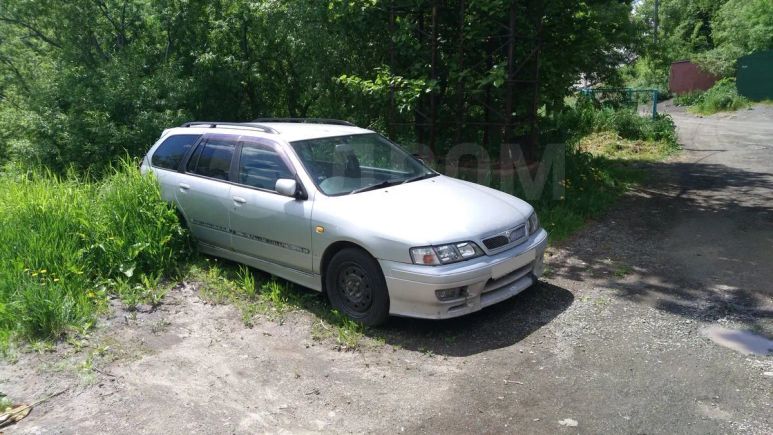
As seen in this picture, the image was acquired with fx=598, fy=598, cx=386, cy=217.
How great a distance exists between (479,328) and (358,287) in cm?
108

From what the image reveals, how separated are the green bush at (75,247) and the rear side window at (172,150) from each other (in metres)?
0.32

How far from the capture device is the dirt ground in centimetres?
376

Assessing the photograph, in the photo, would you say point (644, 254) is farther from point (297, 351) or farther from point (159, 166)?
point (159, 166)

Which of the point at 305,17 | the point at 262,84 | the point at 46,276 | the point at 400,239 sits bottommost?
the point at 46,276

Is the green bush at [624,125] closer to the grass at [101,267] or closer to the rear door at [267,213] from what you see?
the grass at [101,267]

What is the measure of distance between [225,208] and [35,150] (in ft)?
22.4

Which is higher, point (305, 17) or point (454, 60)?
point (305, 17)

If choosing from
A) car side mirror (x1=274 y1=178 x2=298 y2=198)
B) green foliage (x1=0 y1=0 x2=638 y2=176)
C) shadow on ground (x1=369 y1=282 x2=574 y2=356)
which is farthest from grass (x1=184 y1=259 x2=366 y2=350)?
green foliage (x1=0 y1=0 x2=638 y2=176)

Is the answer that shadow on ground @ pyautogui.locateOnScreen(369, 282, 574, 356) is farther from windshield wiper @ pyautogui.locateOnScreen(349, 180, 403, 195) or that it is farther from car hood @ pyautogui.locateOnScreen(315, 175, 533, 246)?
windshield wiper @ pyautogui.locateOnScreen(349, 180, 403, 195)

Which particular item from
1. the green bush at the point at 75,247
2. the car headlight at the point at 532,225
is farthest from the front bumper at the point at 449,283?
the green bush at the point at 75,247

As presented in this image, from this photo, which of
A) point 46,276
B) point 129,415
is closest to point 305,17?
point 46,276

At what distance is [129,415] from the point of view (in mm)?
3893

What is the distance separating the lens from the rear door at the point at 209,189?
6.17m

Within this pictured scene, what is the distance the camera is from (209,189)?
6273 millimetres
